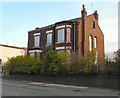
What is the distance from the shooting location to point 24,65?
38094mm

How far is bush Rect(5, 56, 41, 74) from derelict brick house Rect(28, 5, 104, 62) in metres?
5.73

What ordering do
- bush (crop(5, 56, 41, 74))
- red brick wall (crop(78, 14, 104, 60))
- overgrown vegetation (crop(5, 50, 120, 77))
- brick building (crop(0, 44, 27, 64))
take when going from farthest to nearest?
brick building (crop(0, 44, 27, 64))
red brick wall (crop(78, 14, 104, 60))
bush (crop(5, 56, 41, 74))
overgrown vegetation (crop(5, 50, 120, 77))

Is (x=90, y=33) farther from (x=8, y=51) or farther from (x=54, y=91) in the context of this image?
(x=8, y=51)

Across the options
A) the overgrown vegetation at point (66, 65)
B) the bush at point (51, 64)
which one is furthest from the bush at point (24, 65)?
the bush at point (51, 64)

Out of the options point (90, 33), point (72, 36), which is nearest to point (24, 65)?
point (72, 36)

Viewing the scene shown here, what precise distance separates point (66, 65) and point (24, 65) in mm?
8867

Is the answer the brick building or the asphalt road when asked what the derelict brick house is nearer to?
the asphalt road

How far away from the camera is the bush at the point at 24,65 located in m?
35.7

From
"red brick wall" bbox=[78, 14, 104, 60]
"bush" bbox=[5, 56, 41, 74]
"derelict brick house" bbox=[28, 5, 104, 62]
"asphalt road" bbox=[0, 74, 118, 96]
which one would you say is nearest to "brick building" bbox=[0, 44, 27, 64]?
"derelict brick house" bbox=[28, 5, 104, 62]

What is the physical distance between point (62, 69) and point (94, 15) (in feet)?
63.0

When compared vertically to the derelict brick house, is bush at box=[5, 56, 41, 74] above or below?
below

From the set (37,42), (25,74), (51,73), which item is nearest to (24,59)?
(25,74)

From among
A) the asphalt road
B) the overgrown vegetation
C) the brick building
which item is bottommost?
the asphalt road

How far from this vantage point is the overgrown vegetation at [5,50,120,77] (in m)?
27.0
